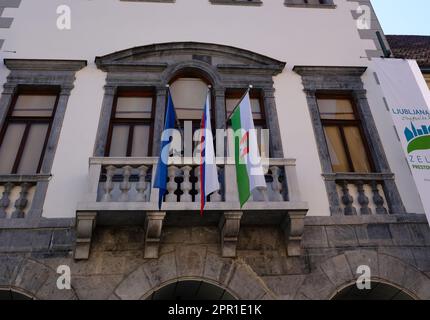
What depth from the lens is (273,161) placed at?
22.9 ft

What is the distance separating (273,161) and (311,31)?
4.50 metres

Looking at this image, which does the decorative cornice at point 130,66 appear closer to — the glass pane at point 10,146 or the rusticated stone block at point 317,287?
the glass pane at point 10,146

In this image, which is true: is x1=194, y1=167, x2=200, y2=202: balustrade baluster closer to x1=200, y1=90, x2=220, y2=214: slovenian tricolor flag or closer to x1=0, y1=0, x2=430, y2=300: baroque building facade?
x1=0, y1=0, x2=430, y2=300: baroque building facade

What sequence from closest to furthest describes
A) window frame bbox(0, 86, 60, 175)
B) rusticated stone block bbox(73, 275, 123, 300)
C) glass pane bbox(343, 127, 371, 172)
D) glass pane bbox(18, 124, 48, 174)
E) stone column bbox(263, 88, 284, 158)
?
rusticated stone block bbox(73, 275, 123, 300)
glass pane bbox(18, 124, 48, 174)
window frame bbox(0, 86, 60, 175)
stone column bbox(263, 88, 284, 158)
glass pane bbox(343, 127, 371, 172)

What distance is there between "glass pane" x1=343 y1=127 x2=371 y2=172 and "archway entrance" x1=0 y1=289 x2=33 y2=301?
19.8 feet

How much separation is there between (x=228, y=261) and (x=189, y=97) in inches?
149

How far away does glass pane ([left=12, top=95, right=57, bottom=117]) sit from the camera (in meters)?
8.21

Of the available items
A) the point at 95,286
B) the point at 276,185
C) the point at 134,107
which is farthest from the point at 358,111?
the point at 95,286

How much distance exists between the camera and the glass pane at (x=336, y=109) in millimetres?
8664

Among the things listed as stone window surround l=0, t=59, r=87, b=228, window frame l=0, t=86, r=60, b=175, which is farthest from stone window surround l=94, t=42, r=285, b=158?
window frame l=0, t=86, r=60, b=175

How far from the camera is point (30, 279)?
20.0 feet

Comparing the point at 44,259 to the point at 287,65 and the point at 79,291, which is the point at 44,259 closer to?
the point at 79,291

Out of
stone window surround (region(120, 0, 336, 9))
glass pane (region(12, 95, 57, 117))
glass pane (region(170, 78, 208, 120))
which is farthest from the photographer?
stone window surround (region(120, 0, 336, 9))
